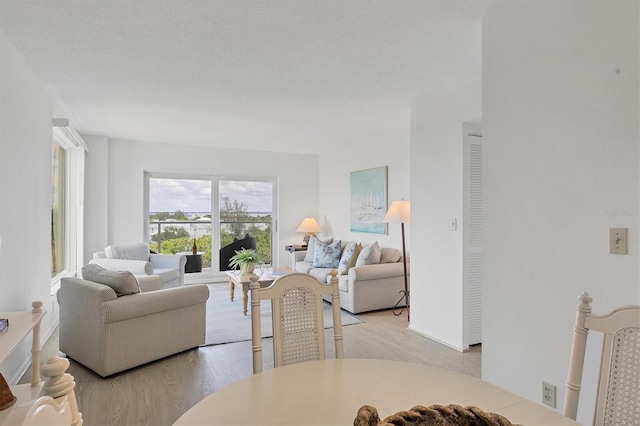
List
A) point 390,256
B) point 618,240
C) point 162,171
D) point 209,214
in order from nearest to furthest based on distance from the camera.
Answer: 1. point 618,240
2. point 390,256
3. point 162,171
4. point 209,214

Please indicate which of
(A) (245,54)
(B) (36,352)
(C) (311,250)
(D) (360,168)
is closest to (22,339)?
(B) (36,352)

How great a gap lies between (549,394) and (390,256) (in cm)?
Result: 326

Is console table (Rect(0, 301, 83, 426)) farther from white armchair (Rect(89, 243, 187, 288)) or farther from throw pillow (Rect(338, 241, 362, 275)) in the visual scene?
throw pillow (Rect(338, 241, 362, 275))

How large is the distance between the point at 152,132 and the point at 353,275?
3597 mm

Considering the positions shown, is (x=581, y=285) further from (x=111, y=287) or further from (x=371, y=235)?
(x=371, y=235)

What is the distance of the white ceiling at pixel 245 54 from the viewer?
240cm

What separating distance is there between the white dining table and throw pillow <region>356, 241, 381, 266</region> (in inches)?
148

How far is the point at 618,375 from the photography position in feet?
3.85

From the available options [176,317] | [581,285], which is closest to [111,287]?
[176,317]

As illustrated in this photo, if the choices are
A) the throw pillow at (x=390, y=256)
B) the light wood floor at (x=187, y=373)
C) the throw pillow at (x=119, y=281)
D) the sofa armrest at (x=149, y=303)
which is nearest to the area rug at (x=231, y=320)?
the light wood floor at (x=187, y=373)

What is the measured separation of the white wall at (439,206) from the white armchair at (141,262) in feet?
10.5

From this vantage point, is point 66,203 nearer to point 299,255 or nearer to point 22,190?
point 22,190

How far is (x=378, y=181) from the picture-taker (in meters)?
5.98

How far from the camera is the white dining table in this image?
1.06m
